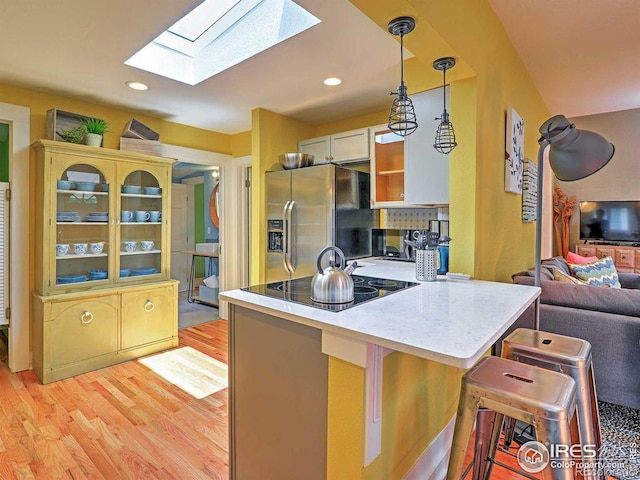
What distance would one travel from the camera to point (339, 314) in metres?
1.25

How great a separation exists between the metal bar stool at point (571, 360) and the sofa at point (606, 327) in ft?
1.95

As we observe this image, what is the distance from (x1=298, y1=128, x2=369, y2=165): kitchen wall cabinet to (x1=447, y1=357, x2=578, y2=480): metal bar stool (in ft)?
7.73

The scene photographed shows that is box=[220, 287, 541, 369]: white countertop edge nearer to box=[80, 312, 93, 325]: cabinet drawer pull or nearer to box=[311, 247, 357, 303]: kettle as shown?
box=[311, 247, 357, 303]: kettle

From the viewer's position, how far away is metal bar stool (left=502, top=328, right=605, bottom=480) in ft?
4.31

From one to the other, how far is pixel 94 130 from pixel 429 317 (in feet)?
10.6

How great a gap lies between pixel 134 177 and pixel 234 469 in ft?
9.19

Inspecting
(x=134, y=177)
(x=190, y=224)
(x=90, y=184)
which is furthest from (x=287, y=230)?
(x=190, y=224)

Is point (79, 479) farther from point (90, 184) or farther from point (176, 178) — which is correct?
point (176, 178)

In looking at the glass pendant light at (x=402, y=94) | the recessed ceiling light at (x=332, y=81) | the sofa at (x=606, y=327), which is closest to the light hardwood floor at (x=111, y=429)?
the sofa at (x=606, y=327)

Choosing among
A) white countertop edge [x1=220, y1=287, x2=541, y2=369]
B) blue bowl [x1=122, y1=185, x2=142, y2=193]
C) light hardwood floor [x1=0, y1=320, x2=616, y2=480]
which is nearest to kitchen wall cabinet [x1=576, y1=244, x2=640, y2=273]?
light hardwood floor [x1=0, y1=320, x2=616, y2=480]

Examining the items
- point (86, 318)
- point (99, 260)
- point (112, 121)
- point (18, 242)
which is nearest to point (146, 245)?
point (99, 260)

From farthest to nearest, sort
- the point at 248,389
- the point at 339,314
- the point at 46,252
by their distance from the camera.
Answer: the point at 46,252
the point at 248,389
the point at 339,314

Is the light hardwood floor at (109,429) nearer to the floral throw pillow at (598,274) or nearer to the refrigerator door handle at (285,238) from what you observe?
the refrigerator door handle at (285,238)

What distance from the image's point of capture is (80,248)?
10.3ft
